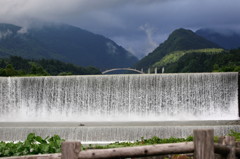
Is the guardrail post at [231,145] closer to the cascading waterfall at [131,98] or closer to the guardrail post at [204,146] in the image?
the guardrail post at [204,146]

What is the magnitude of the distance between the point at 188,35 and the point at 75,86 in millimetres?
141635

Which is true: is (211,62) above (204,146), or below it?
above

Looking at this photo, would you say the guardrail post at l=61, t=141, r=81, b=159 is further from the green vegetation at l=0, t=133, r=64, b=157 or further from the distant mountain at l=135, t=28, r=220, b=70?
the distant mountain at l=135, t=28, r=220, b=70

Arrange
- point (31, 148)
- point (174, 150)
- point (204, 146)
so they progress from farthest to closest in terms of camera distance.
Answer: point (31, 148) → point (174, 150) → point (204, 146)

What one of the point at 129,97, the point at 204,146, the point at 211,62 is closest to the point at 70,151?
the point at 204,146

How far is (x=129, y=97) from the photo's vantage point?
73.9ft

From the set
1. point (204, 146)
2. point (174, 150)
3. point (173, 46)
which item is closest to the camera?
point (204, 146)

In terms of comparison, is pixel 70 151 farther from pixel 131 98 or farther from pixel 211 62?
pixel 211 62

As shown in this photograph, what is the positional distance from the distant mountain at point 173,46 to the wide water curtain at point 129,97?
11078 centimetres

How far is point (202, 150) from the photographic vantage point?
184 inches

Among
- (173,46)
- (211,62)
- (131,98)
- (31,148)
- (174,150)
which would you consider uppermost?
(173,46)

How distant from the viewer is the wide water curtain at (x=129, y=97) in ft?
72.2

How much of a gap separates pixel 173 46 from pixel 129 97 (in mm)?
123885

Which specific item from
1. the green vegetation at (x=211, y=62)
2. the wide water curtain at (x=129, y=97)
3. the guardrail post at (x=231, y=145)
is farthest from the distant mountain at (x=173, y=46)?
the guardrail post at (x=231, y=145)
